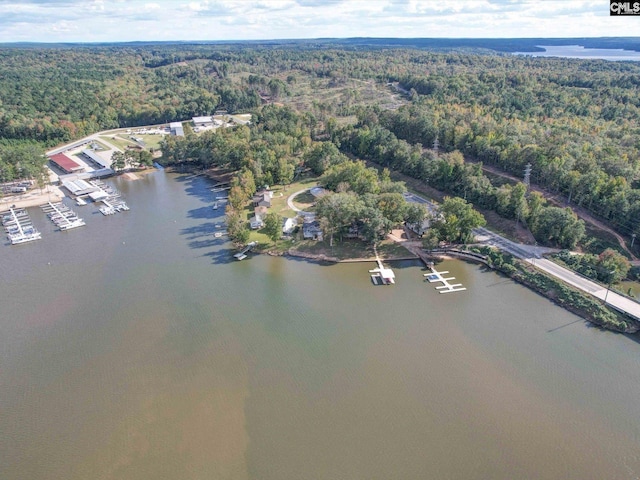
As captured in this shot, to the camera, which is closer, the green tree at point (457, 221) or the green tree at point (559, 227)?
the green tree at point (559, 227)

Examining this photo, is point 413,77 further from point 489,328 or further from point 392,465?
point 392,465

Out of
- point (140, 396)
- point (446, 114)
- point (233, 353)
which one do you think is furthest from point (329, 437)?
point (446, 114)

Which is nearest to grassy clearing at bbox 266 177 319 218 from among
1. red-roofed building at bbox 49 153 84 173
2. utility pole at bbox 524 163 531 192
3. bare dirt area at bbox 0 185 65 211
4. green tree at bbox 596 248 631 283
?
utility pole at bbox 524 163 531 192

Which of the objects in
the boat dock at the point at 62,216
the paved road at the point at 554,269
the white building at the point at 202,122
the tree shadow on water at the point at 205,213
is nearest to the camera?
the paved road at the point at 554,269

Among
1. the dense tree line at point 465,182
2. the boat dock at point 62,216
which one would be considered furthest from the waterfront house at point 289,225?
the boat dock at point 62,216

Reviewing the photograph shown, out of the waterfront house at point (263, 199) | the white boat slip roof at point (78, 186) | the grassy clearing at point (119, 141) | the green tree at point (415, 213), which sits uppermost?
the grassy clearing at point (119, 141)

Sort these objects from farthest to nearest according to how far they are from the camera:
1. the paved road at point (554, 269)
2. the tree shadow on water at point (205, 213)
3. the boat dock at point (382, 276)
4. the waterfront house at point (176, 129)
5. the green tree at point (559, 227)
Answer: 1. the waterfront house at point (176, 129)
2. the tree shadow on water at point (205, 213)
3. the green tree at point (559, 227)
4. the boat dock at point (382, 276)
5. the paved road at point (554, 269)

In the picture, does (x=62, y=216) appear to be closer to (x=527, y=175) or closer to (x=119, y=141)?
(x=119, y=141)

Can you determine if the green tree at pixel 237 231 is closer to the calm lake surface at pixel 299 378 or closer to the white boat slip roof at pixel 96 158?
the calm lake surface at pixel 299 378
